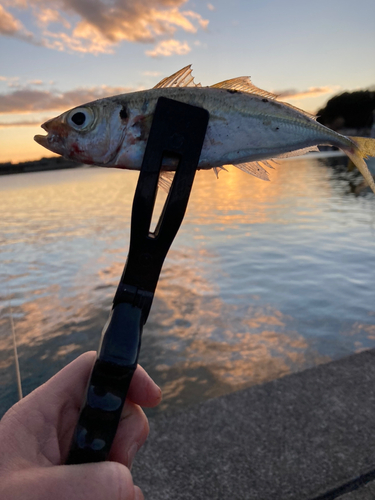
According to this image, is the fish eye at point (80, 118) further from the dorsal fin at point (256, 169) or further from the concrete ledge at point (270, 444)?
the concrete ledge at point (270, 444)

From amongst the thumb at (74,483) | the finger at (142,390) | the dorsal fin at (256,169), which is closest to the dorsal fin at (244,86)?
the dorsal fin at (256,169)

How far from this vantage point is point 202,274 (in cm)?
837

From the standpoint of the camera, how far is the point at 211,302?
6.95m

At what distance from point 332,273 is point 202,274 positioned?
268cm

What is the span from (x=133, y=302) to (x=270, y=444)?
7.22 ft

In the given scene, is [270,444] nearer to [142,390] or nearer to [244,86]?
[142,390]

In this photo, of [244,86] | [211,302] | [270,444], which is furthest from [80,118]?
[211,302]

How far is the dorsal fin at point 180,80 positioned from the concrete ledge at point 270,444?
2.50 meters

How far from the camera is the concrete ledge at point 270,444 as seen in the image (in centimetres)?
260

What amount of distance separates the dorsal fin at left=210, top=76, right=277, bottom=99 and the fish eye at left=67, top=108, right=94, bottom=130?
0.41 meters

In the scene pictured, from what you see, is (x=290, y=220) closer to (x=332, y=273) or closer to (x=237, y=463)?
(x=332, y=273)

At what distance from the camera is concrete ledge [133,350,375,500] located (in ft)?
8.53

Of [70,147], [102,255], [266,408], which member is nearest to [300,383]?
[266,408]

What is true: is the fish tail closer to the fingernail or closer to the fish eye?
the fish eye
